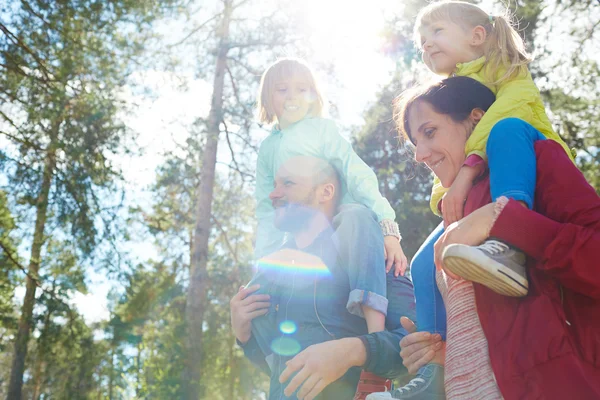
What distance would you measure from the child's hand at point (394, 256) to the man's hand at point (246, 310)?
21.3 inches

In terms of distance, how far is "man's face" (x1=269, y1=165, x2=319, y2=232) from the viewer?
253 cm

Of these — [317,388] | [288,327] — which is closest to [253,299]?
[288,327]

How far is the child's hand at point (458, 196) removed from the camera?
168cm

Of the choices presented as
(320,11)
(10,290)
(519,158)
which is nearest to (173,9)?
(320,11)

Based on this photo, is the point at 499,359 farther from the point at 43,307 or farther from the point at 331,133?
the point at 43,307

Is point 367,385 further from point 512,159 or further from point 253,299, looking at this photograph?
point 512,159

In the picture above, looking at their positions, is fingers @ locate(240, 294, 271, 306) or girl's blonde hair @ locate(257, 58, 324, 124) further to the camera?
girl's blonde hair @ locate(257, 58, 324, 124)

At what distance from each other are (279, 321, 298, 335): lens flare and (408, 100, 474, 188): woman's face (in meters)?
0.80

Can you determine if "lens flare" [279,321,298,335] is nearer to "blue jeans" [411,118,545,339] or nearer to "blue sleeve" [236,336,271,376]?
"blue sleeve" [236,336,271,376]

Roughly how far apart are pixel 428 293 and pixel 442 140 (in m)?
0.51

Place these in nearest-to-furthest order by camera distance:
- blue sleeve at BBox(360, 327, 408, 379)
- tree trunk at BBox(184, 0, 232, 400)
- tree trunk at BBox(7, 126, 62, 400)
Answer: blue sleeve at BBox(360, 327, 408, 379), tree trunk at BBox(7, 126, 62, 400), tree trunk at BBox(184, 0, 232, 400)

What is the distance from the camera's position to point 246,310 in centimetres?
230

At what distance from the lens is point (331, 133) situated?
307 centimetres

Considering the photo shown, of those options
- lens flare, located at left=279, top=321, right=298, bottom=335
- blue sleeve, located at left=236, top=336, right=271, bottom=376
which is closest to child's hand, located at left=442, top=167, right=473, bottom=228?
lens flare, located at left=279, top=321, right=298, bottom=335
